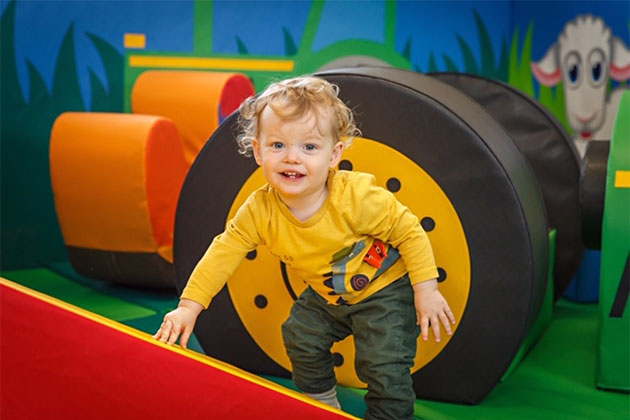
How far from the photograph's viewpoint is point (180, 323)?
1.46 meters

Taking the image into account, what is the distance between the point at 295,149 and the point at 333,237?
0.20m

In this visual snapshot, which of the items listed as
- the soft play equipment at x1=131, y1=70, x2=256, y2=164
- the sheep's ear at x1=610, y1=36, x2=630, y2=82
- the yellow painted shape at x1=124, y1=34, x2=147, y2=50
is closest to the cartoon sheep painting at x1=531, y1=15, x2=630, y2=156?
the sheep's ear at x1=610, y1=36, x2=630, y2=82

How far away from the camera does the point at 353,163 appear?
1846 mm

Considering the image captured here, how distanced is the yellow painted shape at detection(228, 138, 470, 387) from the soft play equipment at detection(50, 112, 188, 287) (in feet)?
2.85

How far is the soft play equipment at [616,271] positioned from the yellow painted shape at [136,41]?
2.30 metres

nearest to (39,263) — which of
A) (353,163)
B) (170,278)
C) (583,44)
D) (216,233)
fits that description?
(170,278)

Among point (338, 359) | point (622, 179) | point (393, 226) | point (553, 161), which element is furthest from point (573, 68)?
point (393, 226)

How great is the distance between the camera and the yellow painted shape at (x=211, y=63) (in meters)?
3.58

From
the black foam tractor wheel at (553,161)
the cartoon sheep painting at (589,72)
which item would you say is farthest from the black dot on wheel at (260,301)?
the cartoon sheep painting at (589,72)

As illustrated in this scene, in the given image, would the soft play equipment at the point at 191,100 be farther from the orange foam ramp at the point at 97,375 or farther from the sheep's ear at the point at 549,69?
the orange foam ramp at the point at 97,375

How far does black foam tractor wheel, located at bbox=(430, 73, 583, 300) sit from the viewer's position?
2715mm

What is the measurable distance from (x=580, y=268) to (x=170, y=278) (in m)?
1.53

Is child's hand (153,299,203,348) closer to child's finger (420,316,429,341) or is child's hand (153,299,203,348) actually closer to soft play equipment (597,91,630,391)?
child's finger (420,316,429,341)

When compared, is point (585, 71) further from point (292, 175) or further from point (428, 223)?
point (292, 175)
